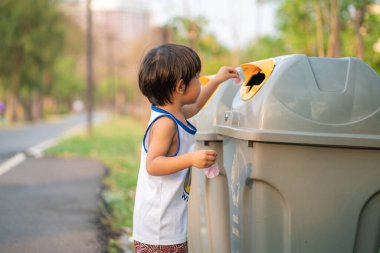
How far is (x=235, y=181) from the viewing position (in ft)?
10.8

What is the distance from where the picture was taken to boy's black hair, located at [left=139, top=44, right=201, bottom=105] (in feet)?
8.85

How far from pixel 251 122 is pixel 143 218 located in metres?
0.74

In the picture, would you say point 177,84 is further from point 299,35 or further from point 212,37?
point 299,35

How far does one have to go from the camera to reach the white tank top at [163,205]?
8.98ft

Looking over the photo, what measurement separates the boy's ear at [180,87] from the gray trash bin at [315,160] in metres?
0.42

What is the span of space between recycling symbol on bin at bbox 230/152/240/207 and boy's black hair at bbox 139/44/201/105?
68cm

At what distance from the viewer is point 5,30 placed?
35.3 meters

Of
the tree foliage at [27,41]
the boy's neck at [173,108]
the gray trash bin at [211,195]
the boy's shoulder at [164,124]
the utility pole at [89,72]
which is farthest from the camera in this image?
the tree foliage at [27,41]

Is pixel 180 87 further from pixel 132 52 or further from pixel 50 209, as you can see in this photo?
pixel 132 52

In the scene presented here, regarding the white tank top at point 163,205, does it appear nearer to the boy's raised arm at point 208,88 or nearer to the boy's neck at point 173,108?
the boy's neck at point 173,108

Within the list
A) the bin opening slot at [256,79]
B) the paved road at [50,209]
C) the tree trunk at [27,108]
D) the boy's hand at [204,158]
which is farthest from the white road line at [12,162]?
the tree trunk at [27,108]

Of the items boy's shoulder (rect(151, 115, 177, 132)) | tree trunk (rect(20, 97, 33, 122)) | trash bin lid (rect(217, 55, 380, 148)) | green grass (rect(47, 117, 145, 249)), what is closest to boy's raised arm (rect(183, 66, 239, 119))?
trash bin lid (rect(217, 55, 380, 148))

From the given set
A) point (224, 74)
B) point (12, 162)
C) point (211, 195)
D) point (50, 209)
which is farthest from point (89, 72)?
point (224, 74)

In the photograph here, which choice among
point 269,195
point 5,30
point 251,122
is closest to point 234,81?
point 251,122
